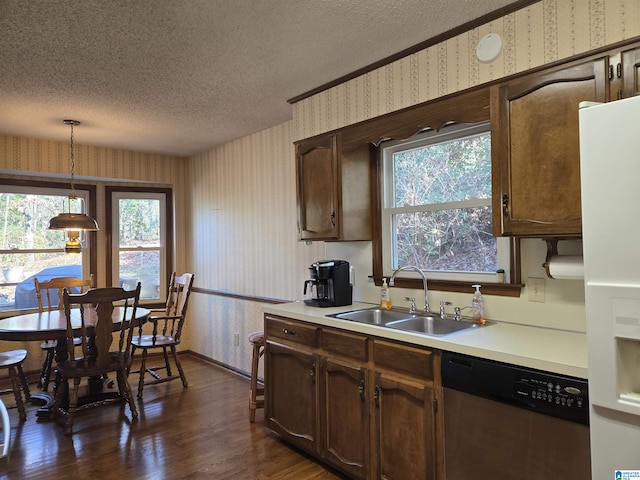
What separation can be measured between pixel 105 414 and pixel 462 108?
11.2 ft

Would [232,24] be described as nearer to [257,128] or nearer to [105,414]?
[257,128]

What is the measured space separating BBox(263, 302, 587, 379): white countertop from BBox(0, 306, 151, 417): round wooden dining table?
6.72 ft

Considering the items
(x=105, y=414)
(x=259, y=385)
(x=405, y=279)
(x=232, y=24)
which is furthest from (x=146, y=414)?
(x=232, y=24)

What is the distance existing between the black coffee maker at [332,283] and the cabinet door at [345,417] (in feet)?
1.65

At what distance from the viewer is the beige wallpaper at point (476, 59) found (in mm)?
1755

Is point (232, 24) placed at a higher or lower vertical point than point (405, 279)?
higher

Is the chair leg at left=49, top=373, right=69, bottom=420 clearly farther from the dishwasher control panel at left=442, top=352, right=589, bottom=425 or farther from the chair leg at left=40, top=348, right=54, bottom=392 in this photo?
the dishwasher control panel at left=442, top=352, right=589, bottom=425

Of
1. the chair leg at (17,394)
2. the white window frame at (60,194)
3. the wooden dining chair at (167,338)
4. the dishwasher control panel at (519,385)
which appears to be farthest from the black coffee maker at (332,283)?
the white window frame at (60,194)

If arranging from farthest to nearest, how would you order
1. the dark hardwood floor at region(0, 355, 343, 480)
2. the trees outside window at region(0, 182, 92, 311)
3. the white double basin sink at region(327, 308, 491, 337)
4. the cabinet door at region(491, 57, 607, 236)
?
the trees outside window at region(0, 182, 92, 311), the dark hardwood floor at region(0, 355, 343, 480), the white double basin sink at region(327, 308, 491, 337), the cabinet door at region(491, 57, 607, 236)

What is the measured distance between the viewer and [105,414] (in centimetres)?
341

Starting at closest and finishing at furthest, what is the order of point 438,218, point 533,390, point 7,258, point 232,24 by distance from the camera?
point 533,390 < point 232,24 < point 438,218 < point 7,258

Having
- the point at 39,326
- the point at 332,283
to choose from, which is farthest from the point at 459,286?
the point at 39,326

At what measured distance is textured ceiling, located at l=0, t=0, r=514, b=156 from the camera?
2.02 metres

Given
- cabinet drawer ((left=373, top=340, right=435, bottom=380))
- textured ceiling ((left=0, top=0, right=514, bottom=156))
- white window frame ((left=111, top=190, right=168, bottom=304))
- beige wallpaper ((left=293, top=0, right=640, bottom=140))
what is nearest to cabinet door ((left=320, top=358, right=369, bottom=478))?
cabinet drawer ((left=373, top=340, right=435, bottom=380))
